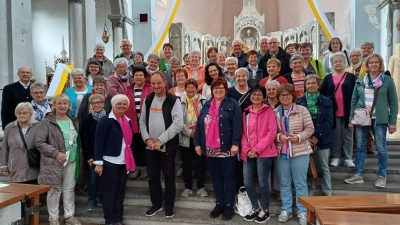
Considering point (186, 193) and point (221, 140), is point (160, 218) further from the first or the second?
point (221, 140)

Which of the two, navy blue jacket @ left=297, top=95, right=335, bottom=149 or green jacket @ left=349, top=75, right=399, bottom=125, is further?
green jacket @ left=349, top=75, right=399, bottom=125

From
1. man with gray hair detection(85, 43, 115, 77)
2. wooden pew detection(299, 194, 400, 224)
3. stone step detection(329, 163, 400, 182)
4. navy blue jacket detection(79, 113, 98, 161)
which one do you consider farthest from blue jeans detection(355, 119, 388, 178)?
man with gray hair detection(85, 43, 115, 77)

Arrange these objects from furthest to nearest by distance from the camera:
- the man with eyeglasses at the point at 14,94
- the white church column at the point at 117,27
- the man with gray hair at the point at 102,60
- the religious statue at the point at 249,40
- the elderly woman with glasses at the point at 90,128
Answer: the religious statue at the point at 249,40, the white church column at the point at 117,27, the man with gray hair at the point at 102,60, the man with eyeglasses at the point at 14,94, the elderly woman with glasses at the point at 90,128

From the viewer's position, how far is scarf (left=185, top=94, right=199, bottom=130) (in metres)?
3.62

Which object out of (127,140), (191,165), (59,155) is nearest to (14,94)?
(59,155)

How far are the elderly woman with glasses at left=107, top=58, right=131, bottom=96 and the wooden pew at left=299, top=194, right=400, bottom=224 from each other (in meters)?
2.55

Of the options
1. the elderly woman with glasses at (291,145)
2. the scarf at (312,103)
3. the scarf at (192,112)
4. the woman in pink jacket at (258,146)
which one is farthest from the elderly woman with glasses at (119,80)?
the scarf at (312,103)

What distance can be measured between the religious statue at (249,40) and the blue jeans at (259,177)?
947 cm

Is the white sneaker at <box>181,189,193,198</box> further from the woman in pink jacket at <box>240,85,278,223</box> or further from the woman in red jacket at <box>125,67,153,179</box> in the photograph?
the woman in pink jacket at <box>240,85,278,223</box>

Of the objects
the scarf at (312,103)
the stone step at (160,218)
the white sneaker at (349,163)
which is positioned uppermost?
the scarf at (312,103)

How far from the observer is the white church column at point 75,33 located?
8359 mm

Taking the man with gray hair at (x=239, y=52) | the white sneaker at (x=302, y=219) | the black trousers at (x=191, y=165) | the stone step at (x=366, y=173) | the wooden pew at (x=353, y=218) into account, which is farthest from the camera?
the man with gray hair at (x=239, y=52)

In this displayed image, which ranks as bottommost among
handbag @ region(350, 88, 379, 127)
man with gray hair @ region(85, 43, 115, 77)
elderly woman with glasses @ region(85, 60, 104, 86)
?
handbag @ region(350, 88, 379, 127)

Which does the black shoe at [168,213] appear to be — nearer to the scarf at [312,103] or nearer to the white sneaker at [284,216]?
the white sneaker at [284,216]
